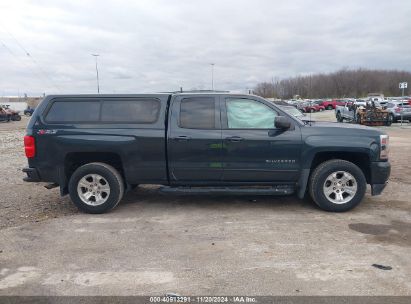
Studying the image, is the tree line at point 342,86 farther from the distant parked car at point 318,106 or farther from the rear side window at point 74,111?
the rear side window at point 74,111

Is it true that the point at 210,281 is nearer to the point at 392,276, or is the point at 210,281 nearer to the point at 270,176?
the point at 392,276

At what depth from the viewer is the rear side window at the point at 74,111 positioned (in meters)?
6.37

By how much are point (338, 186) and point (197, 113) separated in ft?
7.97

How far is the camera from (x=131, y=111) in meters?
6.38

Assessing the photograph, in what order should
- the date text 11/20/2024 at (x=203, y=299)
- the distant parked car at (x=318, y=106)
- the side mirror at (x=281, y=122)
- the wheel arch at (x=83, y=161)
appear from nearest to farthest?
the date text 11/20/2024 at (x=203, y=299) → the side mirror at (x=281, y=122) → the wheel arch at (x=83, y=161) → the distant parked car at (x=318, y=106)

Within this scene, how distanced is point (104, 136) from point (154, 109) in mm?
865

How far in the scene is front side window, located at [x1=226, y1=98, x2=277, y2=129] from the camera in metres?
6.30

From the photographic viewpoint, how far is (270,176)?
20.8ft

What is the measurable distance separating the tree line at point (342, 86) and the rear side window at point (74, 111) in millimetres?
124192

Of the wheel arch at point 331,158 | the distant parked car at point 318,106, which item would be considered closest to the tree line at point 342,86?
the distant parked car at point 318,106

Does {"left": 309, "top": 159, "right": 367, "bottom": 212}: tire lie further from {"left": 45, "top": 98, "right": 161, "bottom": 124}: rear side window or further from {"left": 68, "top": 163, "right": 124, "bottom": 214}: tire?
{"left": 68, "top": 163, "right": 124, "bottom": 214}: tire

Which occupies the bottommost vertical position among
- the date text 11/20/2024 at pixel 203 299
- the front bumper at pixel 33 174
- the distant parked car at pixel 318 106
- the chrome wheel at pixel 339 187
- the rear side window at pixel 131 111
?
the date text 11/20/2024 at pixel 203 299

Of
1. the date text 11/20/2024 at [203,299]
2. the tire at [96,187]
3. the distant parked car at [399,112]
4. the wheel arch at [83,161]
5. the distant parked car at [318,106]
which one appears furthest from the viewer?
the distant parked car at [318,106]

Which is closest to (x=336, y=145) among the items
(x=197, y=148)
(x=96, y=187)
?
(x=197, y=148)
